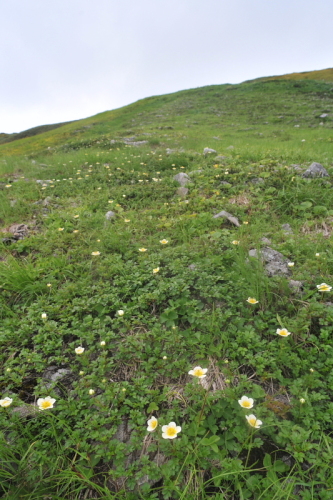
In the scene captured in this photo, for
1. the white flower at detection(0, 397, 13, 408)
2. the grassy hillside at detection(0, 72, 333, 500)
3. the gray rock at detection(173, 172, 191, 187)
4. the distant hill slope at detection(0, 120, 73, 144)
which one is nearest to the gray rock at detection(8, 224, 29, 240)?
the grassy hillside at detection(0, 72, 333, 500)

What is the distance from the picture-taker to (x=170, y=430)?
1694mm

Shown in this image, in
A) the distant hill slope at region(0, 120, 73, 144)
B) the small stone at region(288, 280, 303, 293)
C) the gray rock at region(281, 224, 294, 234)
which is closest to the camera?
the small stone at region(288, 280, 303, 293)

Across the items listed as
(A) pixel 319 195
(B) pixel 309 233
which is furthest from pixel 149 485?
(A) pixel 319 195

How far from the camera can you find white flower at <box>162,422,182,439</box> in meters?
1.65

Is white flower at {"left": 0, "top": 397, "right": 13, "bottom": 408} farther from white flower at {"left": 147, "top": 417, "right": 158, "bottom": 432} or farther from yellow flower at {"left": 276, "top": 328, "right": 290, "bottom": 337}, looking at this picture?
yellow flower at {"left": 276, "top": 328, "right": 290, "bottom": 337}

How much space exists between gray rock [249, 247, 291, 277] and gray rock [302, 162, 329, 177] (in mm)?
2643

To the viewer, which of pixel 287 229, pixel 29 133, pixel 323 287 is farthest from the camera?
pixel 29 133

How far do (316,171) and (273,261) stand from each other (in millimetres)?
2994

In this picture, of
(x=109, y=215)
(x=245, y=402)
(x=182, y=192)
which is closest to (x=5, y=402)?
(x=245, y=402)

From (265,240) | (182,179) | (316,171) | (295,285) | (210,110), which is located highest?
(210,110)

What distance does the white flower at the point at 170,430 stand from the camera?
1.65 m

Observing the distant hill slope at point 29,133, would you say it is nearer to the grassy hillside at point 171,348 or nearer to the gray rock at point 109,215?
the grassy hillside at point 171,348

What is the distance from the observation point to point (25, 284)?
3107 mm

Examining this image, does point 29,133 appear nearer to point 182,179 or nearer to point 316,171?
point 182,179
